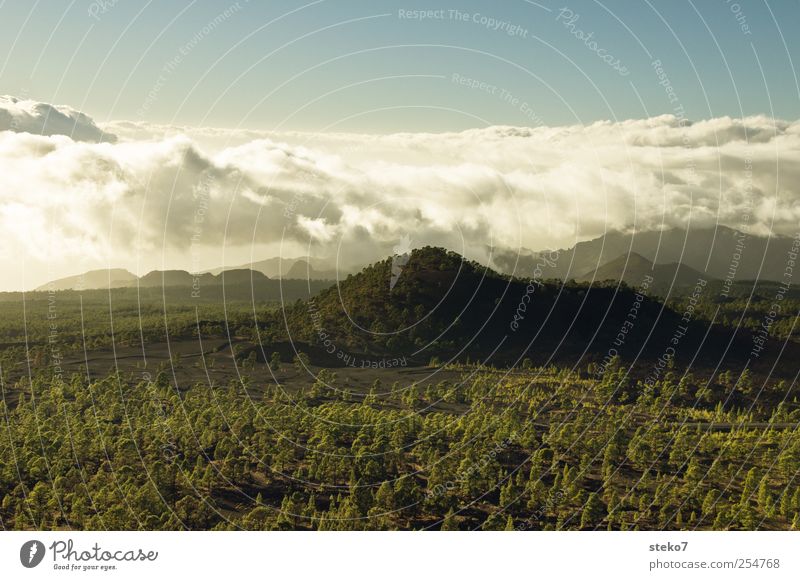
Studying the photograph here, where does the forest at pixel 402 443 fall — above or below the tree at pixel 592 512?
above

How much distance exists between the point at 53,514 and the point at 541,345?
123 m

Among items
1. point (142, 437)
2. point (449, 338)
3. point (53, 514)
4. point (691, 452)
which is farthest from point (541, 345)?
point (53, 514)

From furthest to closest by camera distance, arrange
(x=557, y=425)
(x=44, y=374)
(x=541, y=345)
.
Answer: (x=541, y=345), (x=44, y=374), (x=557, y=425)

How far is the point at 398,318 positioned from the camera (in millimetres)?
199500

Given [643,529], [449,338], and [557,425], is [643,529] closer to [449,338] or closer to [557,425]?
[557,425]
